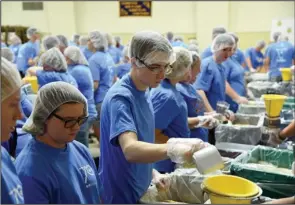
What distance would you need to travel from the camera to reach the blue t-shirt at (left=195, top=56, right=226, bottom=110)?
125 inches

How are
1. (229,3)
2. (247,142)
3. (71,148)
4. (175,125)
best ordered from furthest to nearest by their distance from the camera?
(229,3) < (247,142) < (175,125) < (71,148)

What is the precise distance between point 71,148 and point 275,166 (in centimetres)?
142

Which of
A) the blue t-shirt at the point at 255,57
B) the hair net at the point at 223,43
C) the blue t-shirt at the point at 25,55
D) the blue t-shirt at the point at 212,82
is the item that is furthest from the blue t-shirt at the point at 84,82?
the blue t-shirt at the point at 255,57

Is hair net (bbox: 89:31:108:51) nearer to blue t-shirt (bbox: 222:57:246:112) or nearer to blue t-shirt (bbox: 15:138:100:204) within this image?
blue t-shirt (bbox: 222:57:246:112)

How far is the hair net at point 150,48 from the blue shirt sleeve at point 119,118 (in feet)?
0.67

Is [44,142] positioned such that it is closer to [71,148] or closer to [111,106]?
[71,148]

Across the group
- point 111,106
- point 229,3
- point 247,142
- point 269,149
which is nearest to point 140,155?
point 111,106

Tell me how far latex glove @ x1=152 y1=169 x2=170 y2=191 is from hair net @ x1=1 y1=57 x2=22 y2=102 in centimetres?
93

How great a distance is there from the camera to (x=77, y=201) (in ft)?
4.13

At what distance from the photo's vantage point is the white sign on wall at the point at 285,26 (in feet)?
29.2

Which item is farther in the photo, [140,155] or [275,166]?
[275,166]

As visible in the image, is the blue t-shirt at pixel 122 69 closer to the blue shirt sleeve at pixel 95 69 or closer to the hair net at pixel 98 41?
the hair net at pixel 98 41

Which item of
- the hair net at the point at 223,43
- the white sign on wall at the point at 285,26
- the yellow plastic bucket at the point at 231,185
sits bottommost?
the yellow plastic bucket at the point at 231,185

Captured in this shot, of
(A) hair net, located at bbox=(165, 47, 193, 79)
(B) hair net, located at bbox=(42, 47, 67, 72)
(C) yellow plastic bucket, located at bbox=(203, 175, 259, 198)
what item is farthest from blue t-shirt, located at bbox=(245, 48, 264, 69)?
(C) yellow plastic bucket, located at bbox=(203, 175, 259, 198)
